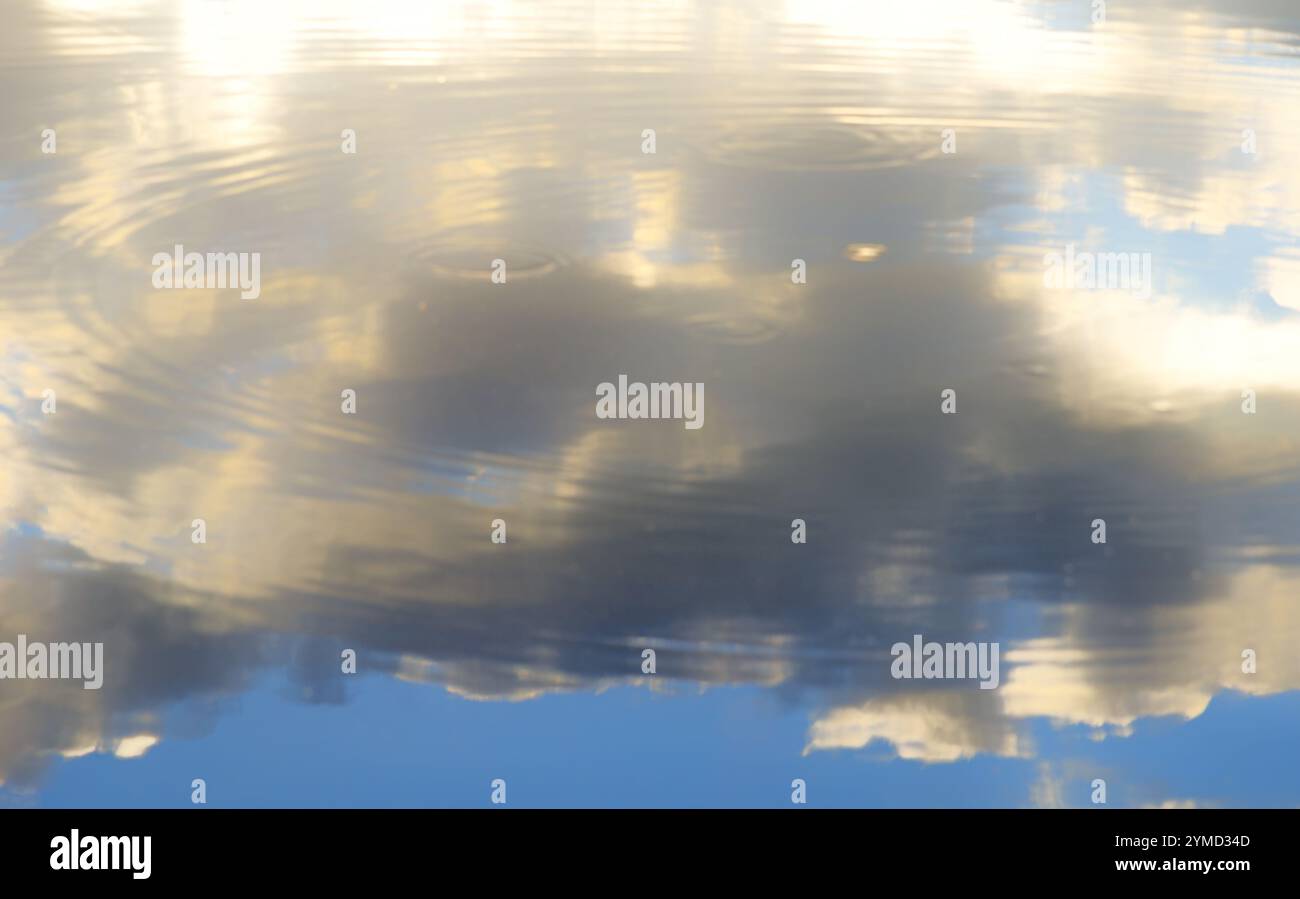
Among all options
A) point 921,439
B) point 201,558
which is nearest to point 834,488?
point 921,439

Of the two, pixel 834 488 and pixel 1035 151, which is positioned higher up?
pixel 1035 151

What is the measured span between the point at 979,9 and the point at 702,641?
5.38ft

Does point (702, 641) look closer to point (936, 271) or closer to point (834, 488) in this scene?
point (834, 488)

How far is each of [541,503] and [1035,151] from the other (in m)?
1.43

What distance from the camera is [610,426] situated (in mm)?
2275

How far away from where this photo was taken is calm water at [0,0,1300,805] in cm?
227

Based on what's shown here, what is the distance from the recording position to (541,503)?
89.6 inches

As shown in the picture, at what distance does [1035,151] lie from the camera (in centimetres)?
230

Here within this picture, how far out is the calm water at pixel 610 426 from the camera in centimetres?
227
